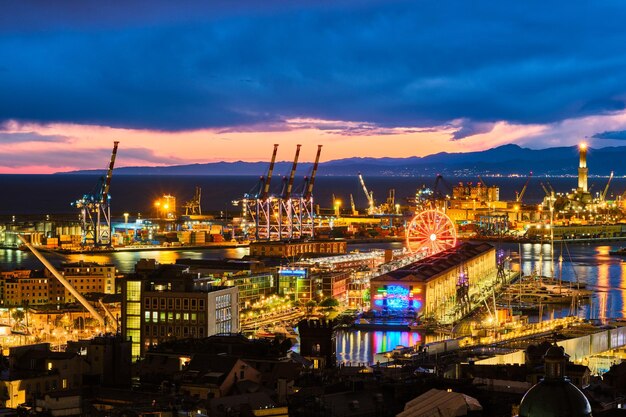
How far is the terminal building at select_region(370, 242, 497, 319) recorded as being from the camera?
27.2 meters

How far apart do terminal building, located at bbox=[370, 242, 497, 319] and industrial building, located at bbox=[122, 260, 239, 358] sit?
340 inches

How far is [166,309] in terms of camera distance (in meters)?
18.5

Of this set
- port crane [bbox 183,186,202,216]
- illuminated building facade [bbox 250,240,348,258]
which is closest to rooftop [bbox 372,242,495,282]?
illuminated building facade [bbox 250,240,348,258]

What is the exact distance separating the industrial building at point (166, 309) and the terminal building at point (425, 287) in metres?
8.64

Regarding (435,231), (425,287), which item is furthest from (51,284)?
(435,231)

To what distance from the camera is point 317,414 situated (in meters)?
9.01

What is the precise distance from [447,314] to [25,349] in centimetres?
1707

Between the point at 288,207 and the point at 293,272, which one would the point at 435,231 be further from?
the point at 288,207

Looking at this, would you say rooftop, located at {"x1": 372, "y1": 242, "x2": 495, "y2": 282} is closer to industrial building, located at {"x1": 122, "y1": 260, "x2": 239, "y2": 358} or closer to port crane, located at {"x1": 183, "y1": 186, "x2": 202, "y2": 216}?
industrial building, located at {"x1": 122, "y1": 260, "x2": 239, "y2": 358}

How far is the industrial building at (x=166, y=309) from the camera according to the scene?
18.4m

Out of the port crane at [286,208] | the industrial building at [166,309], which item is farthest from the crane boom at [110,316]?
the port crane at [286,208]

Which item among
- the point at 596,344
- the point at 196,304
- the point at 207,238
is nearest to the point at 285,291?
the point at 196,304

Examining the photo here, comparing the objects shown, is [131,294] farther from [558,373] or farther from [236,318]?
[558,373]

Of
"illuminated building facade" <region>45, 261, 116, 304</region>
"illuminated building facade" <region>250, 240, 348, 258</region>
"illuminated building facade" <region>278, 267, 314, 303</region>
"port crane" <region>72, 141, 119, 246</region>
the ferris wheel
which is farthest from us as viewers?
"port crane" <region>72, 141, 119, 246</region>
